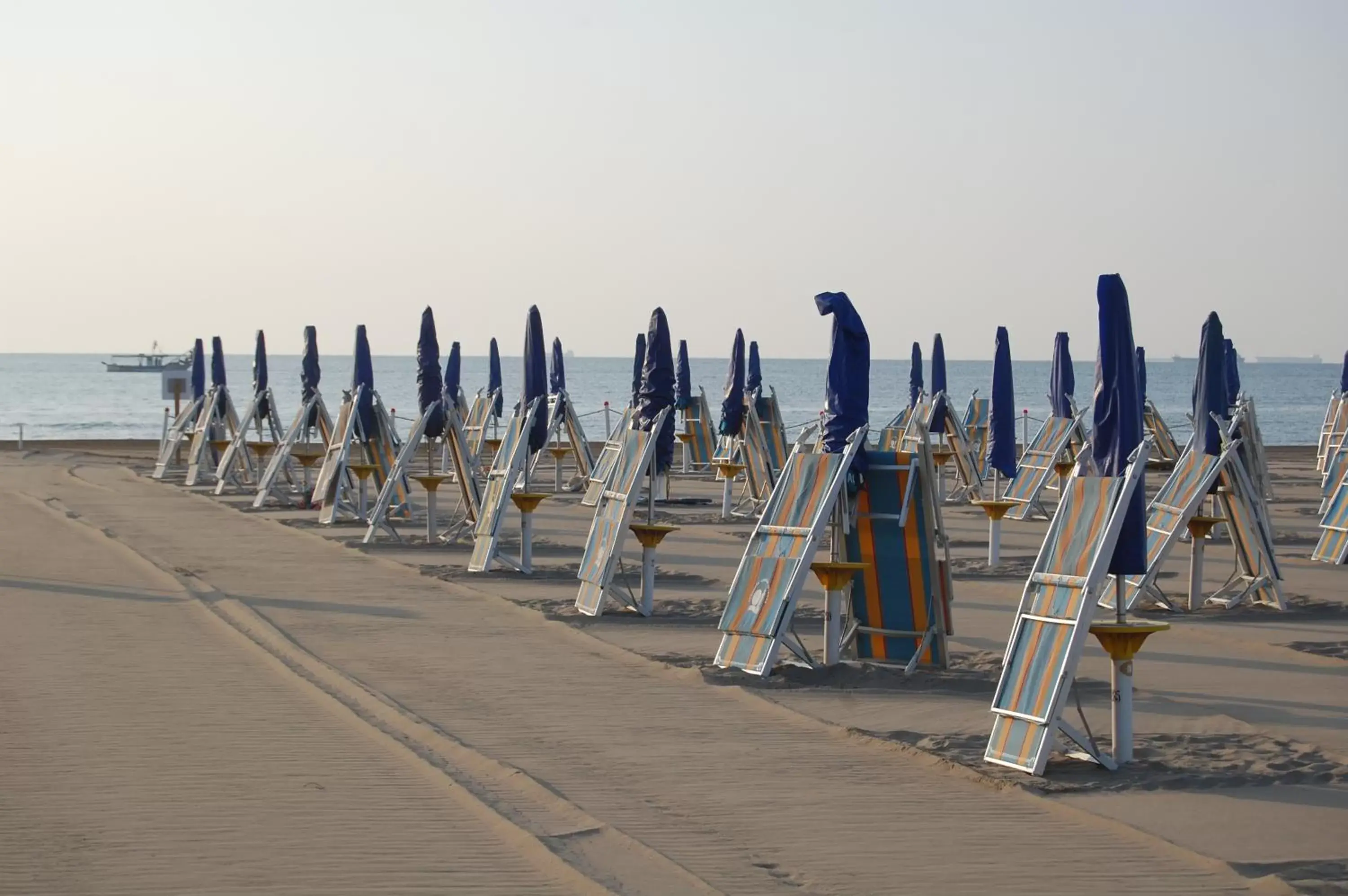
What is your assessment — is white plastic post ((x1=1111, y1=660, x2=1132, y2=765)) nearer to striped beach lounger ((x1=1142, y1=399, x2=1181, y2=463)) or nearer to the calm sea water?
striped beach lounger ((x1=1142, y1=399, x2=1181, y2=463))

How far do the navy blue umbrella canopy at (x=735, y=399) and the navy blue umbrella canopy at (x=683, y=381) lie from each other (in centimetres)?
447

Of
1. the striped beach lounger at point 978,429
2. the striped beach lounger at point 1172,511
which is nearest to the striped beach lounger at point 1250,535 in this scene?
the striped beach lounger at point 1172,511

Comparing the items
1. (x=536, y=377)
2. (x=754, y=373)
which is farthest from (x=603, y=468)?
(x=754, y=373)

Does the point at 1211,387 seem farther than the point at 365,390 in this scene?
No

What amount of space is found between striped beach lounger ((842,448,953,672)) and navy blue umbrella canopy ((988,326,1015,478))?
862cm

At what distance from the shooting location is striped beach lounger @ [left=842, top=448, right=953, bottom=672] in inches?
403

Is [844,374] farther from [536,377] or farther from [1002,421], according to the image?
[1002,421]

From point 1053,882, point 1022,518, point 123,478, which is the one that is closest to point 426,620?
point 1053,882

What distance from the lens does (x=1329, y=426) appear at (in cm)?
3334

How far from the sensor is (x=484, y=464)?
113 feet

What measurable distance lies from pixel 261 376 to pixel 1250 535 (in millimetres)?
18382

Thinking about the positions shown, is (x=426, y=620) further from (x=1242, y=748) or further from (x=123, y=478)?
(x=123, y=478)

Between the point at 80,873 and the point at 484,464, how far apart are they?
2881 cm

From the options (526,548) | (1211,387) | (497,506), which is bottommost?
(526,548)
